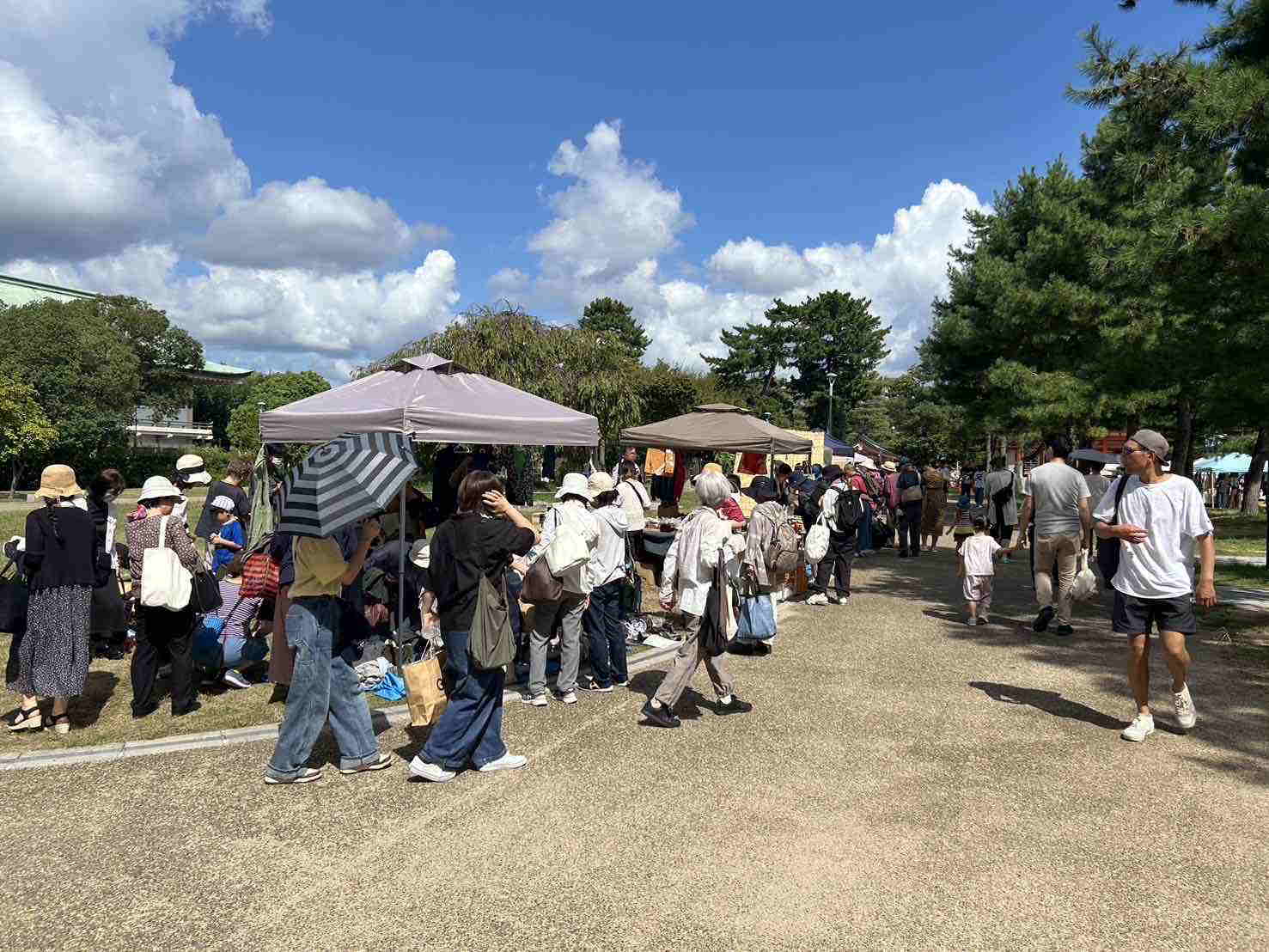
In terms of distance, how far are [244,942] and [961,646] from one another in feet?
21.0

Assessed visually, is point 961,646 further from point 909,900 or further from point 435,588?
point 435,588

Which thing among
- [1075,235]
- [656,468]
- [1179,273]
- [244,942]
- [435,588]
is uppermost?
[1075,235]

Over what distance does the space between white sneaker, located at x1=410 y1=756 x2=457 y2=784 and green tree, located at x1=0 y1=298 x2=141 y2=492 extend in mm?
38515

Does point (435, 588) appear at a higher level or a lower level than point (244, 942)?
higher

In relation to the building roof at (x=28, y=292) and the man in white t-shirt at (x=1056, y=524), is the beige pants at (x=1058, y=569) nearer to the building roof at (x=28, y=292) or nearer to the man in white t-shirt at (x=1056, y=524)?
the man in white t-shirt at (x=1056, y=524)

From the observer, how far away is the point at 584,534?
18.0 ft

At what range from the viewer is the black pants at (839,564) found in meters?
9.35

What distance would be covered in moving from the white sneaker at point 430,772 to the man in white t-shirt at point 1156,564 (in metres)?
4.12

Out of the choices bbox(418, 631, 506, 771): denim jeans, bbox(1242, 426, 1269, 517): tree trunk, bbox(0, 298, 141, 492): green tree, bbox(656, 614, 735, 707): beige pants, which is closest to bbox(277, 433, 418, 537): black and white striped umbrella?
bbox(418, 631, 506, 771): denim jeans

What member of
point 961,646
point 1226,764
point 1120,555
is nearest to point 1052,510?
point 961,646

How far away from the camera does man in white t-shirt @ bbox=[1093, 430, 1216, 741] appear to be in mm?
4699

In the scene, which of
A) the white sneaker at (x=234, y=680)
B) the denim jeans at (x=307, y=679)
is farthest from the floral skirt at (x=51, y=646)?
the denim jeans at (x=307, y=679)

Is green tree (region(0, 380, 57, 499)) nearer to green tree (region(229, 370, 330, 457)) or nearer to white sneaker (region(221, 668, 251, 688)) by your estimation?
green tree (region(229, 370, 330, 457))

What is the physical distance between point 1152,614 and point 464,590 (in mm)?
4149
